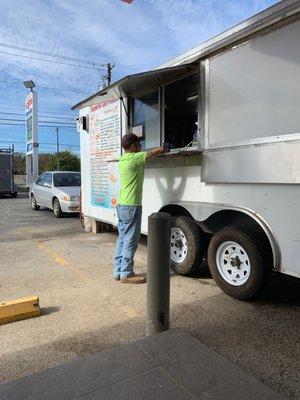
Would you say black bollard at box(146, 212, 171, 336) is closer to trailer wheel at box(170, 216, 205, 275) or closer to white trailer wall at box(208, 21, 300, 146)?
white trailer wall at box(208, 21, 300, 146)

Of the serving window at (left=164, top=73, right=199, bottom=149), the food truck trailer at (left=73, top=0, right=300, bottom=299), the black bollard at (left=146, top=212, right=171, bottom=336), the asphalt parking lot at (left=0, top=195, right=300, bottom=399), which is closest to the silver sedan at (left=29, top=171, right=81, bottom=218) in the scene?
the asphalt parking lot at (left=0, top=195, right=300, bottom=399)

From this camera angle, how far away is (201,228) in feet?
16.8

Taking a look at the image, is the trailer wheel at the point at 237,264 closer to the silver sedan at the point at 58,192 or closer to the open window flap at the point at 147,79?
the open window flap at the point at 147,79

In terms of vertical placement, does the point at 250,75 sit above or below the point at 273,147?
above

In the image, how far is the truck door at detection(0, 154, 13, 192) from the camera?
73.0ft

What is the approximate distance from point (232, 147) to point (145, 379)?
2.70 metres

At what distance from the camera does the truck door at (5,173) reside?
22.2m

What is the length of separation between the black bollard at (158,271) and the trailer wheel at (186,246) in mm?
1769

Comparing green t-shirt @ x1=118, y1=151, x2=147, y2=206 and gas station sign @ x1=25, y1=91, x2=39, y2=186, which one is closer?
green t-shirt @ x1=118, y1=151, x2=147, y2=206

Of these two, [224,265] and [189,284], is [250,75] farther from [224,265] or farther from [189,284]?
[189,284]

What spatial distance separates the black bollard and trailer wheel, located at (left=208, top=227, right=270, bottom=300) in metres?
1.27

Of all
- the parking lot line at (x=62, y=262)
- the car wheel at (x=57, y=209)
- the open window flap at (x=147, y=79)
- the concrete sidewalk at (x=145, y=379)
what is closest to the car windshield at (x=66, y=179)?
the car wheel at (x=57, y=209)

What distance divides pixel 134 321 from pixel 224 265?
132 centimetres

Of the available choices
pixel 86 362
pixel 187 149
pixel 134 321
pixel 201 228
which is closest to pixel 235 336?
pixel 134 321
